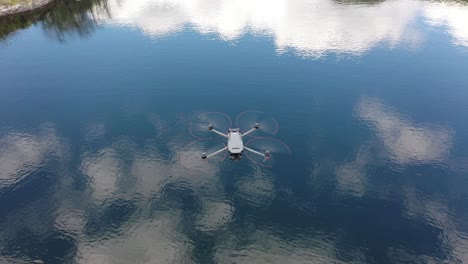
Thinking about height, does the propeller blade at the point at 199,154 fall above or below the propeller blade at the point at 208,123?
below

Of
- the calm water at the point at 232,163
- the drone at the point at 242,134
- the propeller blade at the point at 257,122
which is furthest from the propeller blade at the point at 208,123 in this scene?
the propeller blade at the point at 257,122

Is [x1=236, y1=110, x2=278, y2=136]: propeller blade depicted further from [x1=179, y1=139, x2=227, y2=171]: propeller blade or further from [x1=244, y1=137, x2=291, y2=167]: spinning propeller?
[x1=179, y1=139, x2=227, y2=171]: propeller blade

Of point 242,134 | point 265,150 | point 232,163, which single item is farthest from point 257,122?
point 232,163

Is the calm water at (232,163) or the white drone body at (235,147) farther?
the white drone body at (235,147)

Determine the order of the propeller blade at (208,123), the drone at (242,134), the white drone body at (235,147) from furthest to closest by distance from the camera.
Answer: the propeller blade at (208,123) → the drone at (242,134) → the white drone body at (235,147)

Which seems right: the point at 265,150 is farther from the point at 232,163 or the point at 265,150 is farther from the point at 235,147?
the point at 232,163

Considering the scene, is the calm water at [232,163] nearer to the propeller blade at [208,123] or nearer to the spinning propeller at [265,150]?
the spinning propeller at [265,150]

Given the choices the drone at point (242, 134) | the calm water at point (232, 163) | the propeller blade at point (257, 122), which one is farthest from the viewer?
the propeller blade at point (257, 122)

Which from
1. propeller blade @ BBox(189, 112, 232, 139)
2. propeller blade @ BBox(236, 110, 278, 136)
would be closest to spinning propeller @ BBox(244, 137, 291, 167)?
propeller blade @ BBox(236, 110, 278, 136)
